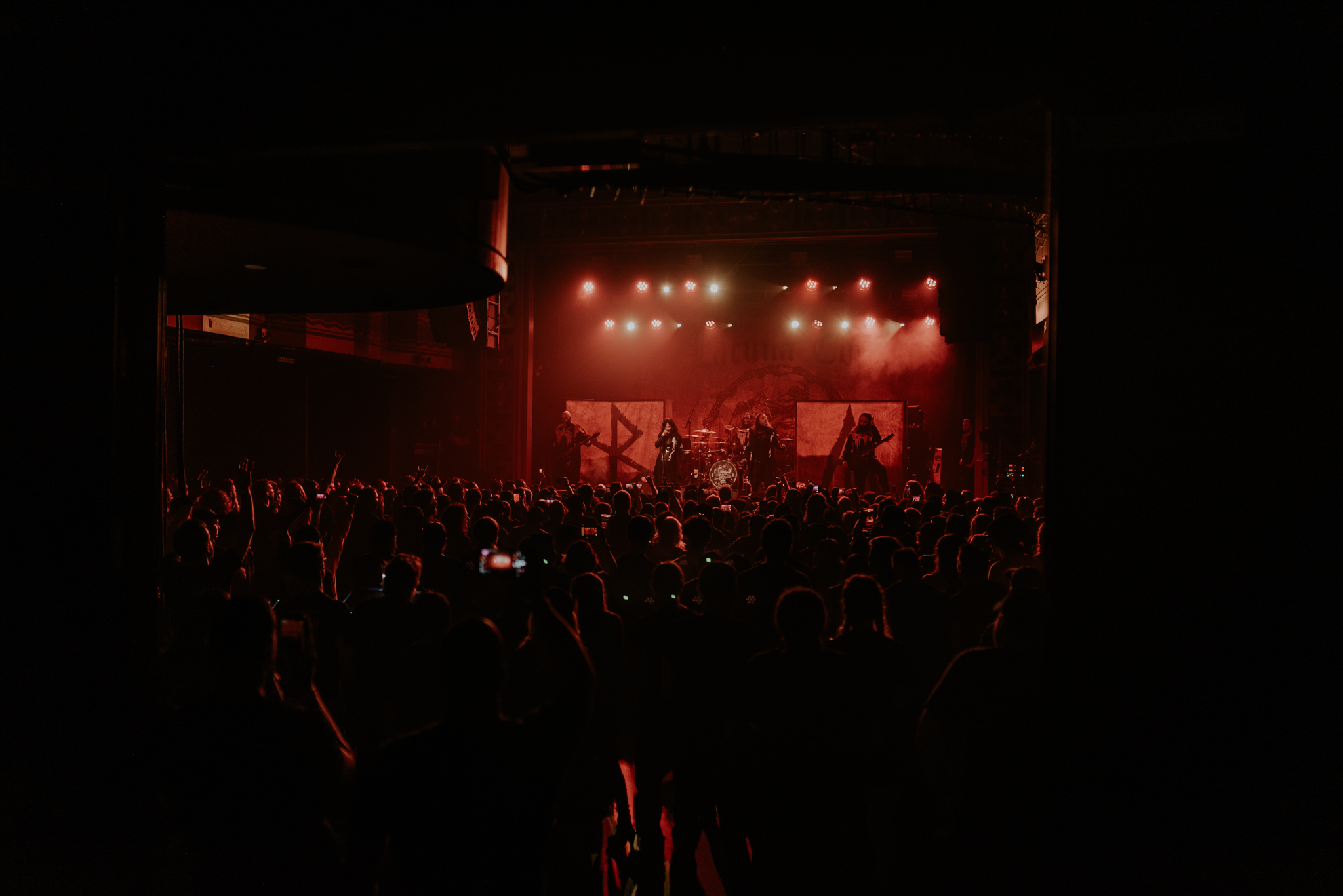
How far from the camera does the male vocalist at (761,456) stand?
2152 cm

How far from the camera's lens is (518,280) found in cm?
2397

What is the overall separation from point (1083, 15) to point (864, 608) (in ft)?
7.02

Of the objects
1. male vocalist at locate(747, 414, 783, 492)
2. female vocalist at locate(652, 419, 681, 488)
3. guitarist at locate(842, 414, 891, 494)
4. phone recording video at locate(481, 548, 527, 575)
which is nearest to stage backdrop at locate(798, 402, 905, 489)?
male vocalist at locate(747, 414, 783, 492)

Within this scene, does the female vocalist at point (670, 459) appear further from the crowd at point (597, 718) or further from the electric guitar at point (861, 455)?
the crowd at point (597, 718)

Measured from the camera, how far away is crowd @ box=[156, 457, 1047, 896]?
2035 millimetres

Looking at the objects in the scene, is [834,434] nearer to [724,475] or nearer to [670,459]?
[724,475]

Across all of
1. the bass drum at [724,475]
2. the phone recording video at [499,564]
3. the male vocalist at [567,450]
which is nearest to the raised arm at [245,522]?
the phone recording video at [499,564]

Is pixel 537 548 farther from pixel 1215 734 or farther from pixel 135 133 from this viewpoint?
pixel 1215 734

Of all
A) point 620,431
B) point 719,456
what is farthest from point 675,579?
point 620,431

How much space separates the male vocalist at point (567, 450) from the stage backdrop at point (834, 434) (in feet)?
21.8

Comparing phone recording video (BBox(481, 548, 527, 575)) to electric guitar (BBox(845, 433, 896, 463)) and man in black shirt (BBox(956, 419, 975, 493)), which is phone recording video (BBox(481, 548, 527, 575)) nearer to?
man in black shirt (BBox(956, 419, 975, 493))

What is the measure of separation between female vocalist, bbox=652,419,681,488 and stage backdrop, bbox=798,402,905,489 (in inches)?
163

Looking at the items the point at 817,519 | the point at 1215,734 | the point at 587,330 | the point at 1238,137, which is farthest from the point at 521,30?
the point at 587,330

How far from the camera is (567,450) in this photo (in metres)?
24.0
